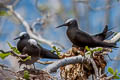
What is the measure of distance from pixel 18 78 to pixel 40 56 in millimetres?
1626

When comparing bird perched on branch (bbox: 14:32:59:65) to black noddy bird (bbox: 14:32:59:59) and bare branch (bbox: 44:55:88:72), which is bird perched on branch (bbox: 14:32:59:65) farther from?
bare branch (bbox: 44:55:88:72)

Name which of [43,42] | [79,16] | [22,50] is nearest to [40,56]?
[22,50]

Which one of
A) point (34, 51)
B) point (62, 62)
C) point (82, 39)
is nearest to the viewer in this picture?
point (62, 62)

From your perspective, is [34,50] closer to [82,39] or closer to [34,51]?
[34,51]

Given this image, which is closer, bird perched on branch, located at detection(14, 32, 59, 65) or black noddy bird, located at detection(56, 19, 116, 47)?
bird perched on branch, located at detection(14, 32, 59, 65)

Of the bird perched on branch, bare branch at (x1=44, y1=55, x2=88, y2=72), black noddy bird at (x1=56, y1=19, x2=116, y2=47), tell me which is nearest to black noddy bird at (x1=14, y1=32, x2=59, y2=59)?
the bird perched on branch

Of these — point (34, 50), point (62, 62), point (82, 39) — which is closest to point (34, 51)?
point (34, 50)

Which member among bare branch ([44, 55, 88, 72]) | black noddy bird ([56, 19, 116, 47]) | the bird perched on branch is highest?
black noddy bird ([56, 19, 116, 47])

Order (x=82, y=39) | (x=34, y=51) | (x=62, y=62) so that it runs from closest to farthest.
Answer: (x=62, y=62) < (x=34, y=51) < (x=82, y=39)

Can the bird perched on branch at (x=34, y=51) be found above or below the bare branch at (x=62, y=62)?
above

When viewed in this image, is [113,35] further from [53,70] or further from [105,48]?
[53,70]

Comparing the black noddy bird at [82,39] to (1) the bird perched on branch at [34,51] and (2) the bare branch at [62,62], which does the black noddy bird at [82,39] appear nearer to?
(2) the bare branch at [62,62]

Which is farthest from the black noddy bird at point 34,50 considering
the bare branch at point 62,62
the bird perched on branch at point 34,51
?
the bare branch at point 62,62

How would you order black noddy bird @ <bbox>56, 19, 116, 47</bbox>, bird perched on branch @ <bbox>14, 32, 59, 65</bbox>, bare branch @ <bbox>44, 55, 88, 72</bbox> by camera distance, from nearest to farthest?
1. bare branch @ <bbox>44, 55, 88, 72</bbox>
2. bird perched on branch @ <bbox>14, 32, 59, 65</bbox>
3. black noddy bird @ <bbox>56, 19, 116, 47</bbox>
